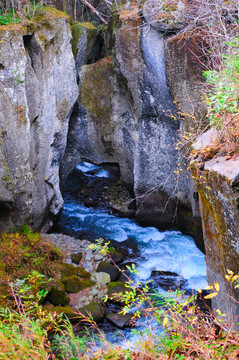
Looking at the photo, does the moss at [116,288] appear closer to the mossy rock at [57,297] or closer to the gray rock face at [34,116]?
the mossy rock at [57,297]

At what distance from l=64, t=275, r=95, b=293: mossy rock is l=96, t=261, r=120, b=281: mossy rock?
1.53 ft

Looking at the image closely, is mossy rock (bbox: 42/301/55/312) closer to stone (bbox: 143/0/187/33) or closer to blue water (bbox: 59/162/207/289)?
blue water (bbox: 59/162/207/289)

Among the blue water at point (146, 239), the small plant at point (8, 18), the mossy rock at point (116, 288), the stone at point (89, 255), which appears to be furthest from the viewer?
the stone at point (89, 255)

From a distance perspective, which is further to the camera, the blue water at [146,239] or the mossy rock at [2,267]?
the blue water at [146,239]

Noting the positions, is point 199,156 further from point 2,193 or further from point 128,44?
point 128,44

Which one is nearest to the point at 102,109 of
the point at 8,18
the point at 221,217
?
the point at 8,18

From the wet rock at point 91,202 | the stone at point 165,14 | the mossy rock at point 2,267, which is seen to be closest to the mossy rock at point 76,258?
the mossy rock at point 2,267

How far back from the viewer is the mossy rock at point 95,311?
6191mm

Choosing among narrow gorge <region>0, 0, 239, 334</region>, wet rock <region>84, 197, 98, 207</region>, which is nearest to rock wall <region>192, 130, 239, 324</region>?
narrow gorge <region>0, 0, 239, 334</region>

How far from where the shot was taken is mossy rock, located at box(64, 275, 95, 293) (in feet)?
22.9

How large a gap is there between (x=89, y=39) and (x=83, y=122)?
8.80ft

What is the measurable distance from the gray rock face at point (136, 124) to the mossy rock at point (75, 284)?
253 cm

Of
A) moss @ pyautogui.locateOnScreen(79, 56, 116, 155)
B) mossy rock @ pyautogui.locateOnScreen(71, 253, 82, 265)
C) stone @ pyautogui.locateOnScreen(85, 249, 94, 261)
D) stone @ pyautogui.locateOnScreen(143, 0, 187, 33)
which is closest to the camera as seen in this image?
stone @ pyautogui.locateOnScreen(143, 0, 187, 33)

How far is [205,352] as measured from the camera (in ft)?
7.34
